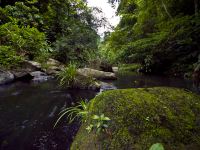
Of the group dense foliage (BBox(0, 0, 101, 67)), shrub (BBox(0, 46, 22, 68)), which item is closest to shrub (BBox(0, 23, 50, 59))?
dense foliage (BBox(0, 0, 101, 67))

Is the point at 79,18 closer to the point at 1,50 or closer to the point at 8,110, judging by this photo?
the point at 1,50

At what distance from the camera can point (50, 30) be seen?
1609cm

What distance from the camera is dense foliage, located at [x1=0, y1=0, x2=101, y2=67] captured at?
1104cm

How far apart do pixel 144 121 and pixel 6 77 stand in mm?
7772

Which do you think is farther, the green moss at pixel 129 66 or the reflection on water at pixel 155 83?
the green moss at pixel 129 66

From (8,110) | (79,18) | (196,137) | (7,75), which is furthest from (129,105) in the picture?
(79,18)

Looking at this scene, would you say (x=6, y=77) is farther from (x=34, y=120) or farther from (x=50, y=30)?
(x=50, y=30)

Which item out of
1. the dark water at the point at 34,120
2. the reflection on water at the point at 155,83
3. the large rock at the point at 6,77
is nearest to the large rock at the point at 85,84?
the dark water at the point at 34,120

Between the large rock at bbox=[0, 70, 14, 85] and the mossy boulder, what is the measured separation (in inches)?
270

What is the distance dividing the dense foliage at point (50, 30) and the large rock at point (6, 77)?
20.5 inches

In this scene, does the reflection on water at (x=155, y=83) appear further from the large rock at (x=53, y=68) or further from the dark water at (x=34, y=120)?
the large rock at (x=53, y=68)

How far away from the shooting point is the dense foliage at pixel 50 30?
11.0 metres

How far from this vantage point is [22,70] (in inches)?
413

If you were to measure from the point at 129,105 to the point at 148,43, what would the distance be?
17.9 ft
